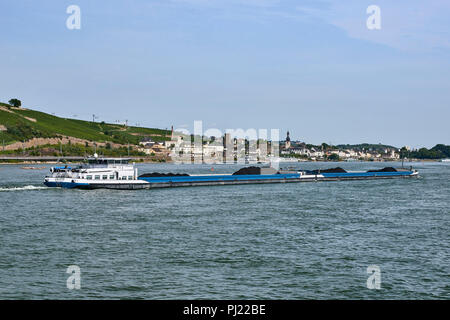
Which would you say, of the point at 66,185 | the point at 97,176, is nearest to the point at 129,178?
the point at 97,176

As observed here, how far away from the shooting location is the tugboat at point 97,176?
78.1 m

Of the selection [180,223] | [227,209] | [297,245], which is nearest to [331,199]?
[227,209]

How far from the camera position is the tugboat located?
78125 mm

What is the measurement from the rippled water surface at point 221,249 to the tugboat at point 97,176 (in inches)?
642

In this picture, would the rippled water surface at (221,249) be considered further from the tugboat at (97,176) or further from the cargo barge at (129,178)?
the cargo barge at (129,178)

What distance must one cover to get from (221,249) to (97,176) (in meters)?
52.6

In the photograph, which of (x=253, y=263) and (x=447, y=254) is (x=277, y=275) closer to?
(x=253, y=263)

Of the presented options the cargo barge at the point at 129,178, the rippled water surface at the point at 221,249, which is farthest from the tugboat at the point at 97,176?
the rippled water surface at the point at 221,249

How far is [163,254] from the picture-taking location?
31.4 metres

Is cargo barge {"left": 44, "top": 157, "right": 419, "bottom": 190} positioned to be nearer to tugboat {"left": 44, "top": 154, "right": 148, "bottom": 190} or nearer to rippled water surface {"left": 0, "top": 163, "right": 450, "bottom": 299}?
tugboat {"left": 44, "top": 154, "right": 148, "bottom": 190}

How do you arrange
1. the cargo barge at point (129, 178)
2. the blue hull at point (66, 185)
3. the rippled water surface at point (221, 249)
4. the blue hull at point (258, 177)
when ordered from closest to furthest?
the rippled water surface at point (221, 249) → the blue hull at point (66, 185) → the cargo barge at point (129, 178) → the blue hull at point (258, 177)

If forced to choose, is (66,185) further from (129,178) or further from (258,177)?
(258,177)

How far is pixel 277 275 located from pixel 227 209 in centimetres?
3023
